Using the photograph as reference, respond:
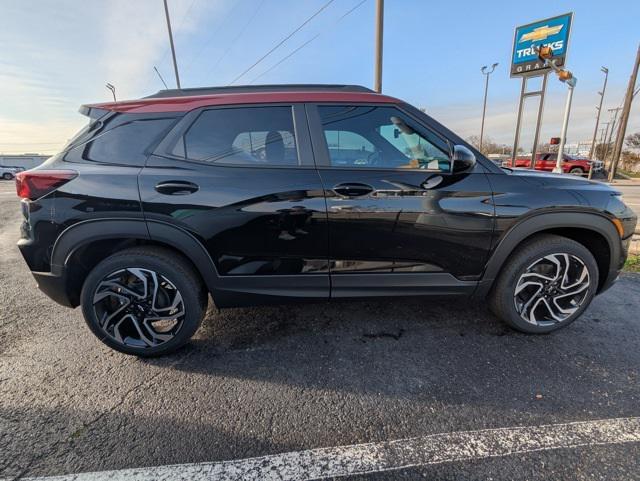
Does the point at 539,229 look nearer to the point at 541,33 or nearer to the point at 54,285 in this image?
the point at 54,285

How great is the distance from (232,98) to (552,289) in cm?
285

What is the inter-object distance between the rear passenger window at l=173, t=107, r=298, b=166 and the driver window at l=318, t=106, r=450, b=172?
30 cm

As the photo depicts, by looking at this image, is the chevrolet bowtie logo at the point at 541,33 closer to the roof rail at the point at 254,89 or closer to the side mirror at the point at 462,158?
the roof rail at the point at 254,89

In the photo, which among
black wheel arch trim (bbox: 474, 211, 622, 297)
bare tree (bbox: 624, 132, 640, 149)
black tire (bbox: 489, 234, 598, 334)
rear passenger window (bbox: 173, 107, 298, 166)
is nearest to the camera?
rear passenger window (bbox: 173, 107, 298, 166)

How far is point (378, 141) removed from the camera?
244cm

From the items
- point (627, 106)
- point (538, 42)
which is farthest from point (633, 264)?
point (627, 106)

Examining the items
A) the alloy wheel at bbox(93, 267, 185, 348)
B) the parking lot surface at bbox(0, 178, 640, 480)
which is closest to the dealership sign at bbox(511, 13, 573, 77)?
the parking lot surface at bbox(0, 178, 640, 480)

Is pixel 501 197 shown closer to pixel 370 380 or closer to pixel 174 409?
pixel 370 380

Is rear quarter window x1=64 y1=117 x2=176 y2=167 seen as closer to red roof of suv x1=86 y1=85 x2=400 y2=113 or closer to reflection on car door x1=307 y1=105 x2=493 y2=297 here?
red roof of suv x1=86 y1=85 x2=400 y2=113

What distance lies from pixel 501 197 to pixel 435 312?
1.23 meters

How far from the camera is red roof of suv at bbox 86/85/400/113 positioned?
7.59ft

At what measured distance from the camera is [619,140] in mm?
23094

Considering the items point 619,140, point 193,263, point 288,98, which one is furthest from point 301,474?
point 619,140

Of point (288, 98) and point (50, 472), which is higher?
point (288, 98)
